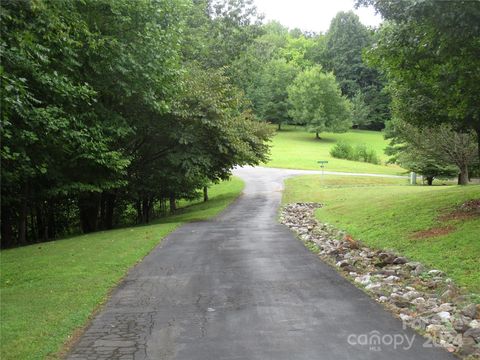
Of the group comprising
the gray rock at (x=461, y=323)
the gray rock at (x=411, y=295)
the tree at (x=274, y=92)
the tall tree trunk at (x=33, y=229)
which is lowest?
the tall tree trunk at (x=33, y=229)

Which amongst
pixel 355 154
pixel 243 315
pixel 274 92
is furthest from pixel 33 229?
pixel 274 92

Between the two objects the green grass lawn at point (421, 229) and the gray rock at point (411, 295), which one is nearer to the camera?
the gray rock at point (411, 295)

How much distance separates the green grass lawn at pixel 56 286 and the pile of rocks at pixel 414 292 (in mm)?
4554

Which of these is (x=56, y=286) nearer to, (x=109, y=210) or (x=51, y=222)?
A: (x=109, y=210)

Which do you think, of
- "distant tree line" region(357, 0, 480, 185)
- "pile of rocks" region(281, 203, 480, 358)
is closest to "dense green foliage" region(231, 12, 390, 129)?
"distant tree line" region(357, 0, 480, 185)

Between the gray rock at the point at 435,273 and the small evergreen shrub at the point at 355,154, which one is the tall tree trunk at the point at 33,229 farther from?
the small evergreen shrub at the point at 355,154

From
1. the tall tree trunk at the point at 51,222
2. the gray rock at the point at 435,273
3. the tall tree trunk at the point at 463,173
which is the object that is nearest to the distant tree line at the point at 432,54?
the gray rock at the point at 435,273

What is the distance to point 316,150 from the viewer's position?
217 ft

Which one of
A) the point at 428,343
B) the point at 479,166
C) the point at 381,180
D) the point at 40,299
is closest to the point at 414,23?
the point at 428,343

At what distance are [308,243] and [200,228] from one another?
5.43m

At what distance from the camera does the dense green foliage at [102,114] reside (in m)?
11.3

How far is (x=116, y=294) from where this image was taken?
8367 mm

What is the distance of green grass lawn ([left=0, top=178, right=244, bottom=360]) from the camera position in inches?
241

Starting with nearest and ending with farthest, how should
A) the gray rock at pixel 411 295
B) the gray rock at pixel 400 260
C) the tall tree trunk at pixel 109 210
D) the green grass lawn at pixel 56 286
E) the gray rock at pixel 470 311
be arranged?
the green grass lawn at pixel 56 286 < the gray rock at pixel 470 311 < the gray rock at pixel 411 295 < the gray rock at pixel 400 260 < the tall tree trunk at pixel 109 210
